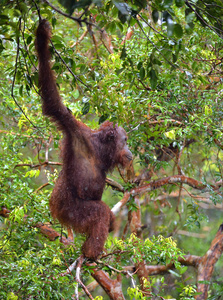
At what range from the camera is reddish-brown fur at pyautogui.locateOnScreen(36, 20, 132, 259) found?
3.58 m

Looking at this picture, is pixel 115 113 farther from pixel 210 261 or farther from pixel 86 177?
pixel 210 261

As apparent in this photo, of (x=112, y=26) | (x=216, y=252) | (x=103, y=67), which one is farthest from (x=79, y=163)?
(x=216, y=252)

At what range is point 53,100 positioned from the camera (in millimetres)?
2939

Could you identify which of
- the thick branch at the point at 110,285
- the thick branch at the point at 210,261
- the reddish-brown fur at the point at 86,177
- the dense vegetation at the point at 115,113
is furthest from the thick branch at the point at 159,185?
the thick branch at the point at 110,285

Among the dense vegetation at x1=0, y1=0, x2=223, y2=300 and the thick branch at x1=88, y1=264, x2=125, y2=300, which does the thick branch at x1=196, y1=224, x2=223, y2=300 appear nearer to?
the dense vegetation at x1=0, y1=0, x2=223, y2=300

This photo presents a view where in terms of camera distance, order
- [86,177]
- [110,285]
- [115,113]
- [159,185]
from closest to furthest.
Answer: [115,113] < [86,177] < [110,285] < [159,185]

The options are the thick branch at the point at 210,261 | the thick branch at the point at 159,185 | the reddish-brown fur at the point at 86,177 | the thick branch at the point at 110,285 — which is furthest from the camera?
the thick branch at the point at 210,261

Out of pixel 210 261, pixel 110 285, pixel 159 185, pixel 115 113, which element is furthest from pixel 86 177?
pixel 210 261

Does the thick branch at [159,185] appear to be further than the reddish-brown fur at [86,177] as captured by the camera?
Yes

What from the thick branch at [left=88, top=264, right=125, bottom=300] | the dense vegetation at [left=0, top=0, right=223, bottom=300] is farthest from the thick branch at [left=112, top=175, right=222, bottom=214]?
the thick branch at [left=88, top=264, right=125, bottom=300]

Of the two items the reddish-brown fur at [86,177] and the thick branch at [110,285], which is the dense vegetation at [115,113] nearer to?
the thick branch at [110,285]

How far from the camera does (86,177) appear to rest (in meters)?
3.81

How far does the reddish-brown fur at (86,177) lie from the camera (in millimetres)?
3576

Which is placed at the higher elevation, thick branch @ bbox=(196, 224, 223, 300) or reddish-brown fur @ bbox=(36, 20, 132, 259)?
reddish-brown fur @ bbox=(36, 20, 132, 259)
